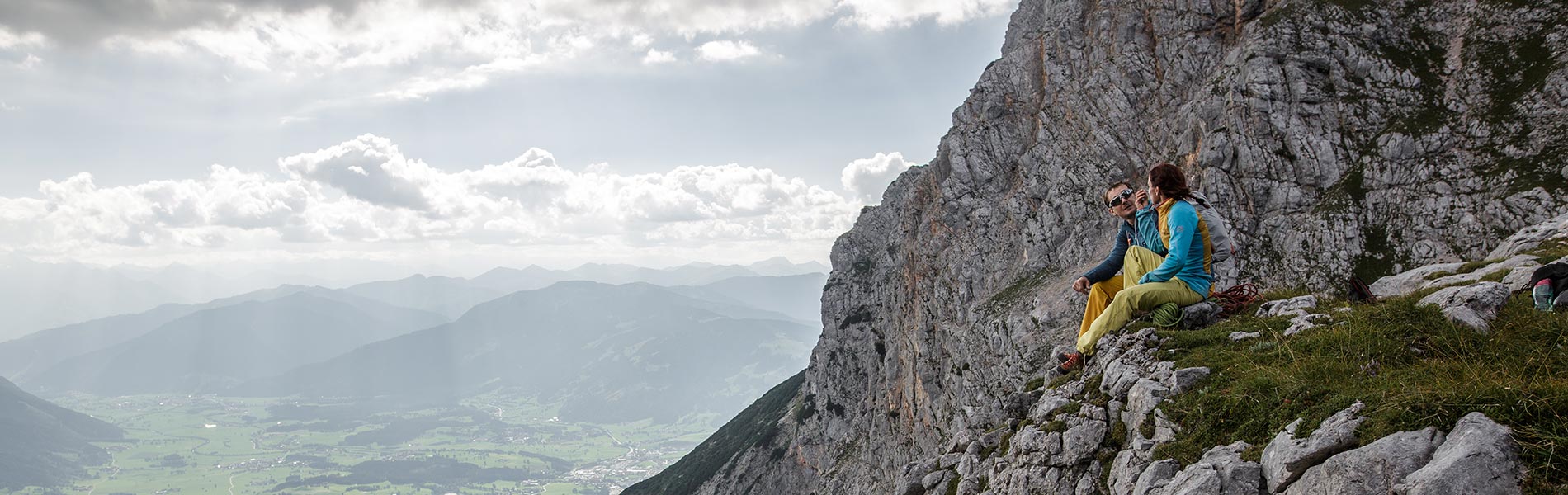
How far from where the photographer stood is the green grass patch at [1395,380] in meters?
5.30

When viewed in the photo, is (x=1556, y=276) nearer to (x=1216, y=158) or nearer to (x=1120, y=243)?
(x=1120, y=243)

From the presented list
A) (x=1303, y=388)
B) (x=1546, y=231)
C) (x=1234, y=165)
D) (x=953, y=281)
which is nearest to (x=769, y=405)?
(x=953, y=281)

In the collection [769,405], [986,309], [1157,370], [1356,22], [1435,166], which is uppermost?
[1356,22]

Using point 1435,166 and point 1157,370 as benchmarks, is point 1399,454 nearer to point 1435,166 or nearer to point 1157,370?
point 1157,370

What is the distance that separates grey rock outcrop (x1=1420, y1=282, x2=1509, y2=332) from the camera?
27.3 feet

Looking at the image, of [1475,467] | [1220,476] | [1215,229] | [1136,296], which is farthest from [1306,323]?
[1475,467]

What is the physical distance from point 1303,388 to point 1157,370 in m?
2.78

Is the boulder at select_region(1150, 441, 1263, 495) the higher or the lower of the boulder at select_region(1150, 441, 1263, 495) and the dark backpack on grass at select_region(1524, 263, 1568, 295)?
the lower

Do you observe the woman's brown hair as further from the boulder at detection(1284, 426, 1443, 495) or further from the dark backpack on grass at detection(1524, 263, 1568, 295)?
the boulder at detection(1284, 426, 1443, 495)

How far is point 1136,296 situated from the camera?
1223 cm

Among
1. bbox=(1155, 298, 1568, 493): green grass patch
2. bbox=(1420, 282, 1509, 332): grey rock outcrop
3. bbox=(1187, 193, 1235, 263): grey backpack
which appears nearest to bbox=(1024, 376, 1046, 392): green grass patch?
bbox=(1187, 193, 1235, 263): grey backpack

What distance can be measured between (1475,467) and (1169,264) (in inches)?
270

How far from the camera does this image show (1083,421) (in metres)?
10.5

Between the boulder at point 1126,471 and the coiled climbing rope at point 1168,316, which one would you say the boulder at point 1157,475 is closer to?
the boulder at point 1126,471
